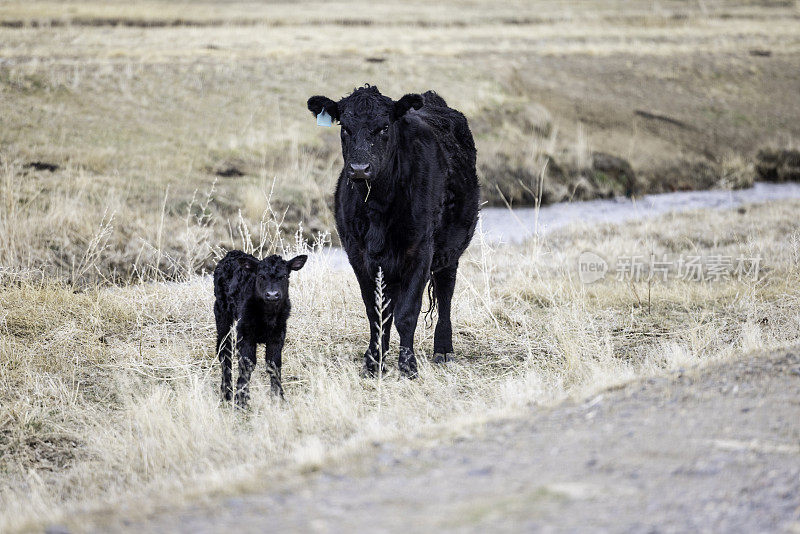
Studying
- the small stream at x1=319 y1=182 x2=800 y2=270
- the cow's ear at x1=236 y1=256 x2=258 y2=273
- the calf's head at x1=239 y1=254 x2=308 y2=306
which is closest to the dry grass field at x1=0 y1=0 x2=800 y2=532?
the small stream at x1=319 y1=182 x2=800 y2=270

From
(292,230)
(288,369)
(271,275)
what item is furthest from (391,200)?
(292,230)

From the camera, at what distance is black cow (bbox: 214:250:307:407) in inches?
287

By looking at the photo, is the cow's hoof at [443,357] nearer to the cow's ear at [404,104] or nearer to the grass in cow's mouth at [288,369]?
the grass in cow's mouth at [288,369]

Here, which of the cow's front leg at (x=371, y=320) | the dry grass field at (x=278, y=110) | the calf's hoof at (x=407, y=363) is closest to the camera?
the calf's hoof at (x=407, y=363)

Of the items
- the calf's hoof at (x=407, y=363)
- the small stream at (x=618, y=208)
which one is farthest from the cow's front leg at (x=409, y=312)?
the small stream at (x=618, y=208)

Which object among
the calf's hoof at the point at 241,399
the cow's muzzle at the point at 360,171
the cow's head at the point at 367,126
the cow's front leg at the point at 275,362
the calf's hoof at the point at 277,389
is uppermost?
the cow's head at the point at 367,126

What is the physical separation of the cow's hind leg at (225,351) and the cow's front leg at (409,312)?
→ 1553 millimetres

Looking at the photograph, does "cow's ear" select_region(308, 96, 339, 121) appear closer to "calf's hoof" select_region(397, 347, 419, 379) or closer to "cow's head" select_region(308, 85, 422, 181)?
"cow's head" select_region(308, 85, 422, 181)

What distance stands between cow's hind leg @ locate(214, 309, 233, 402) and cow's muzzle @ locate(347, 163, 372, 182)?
69.0 inches

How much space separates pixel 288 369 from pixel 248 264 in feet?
4.99

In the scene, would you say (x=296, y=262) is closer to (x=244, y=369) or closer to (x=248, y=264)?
(x=248, y=264)

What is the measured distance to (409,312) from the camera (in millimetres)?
8102

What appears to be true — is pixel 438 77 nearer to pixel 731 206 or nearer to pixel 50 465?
pixel 731 206

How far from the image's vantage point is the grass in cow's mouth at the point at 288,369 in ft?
19.9
